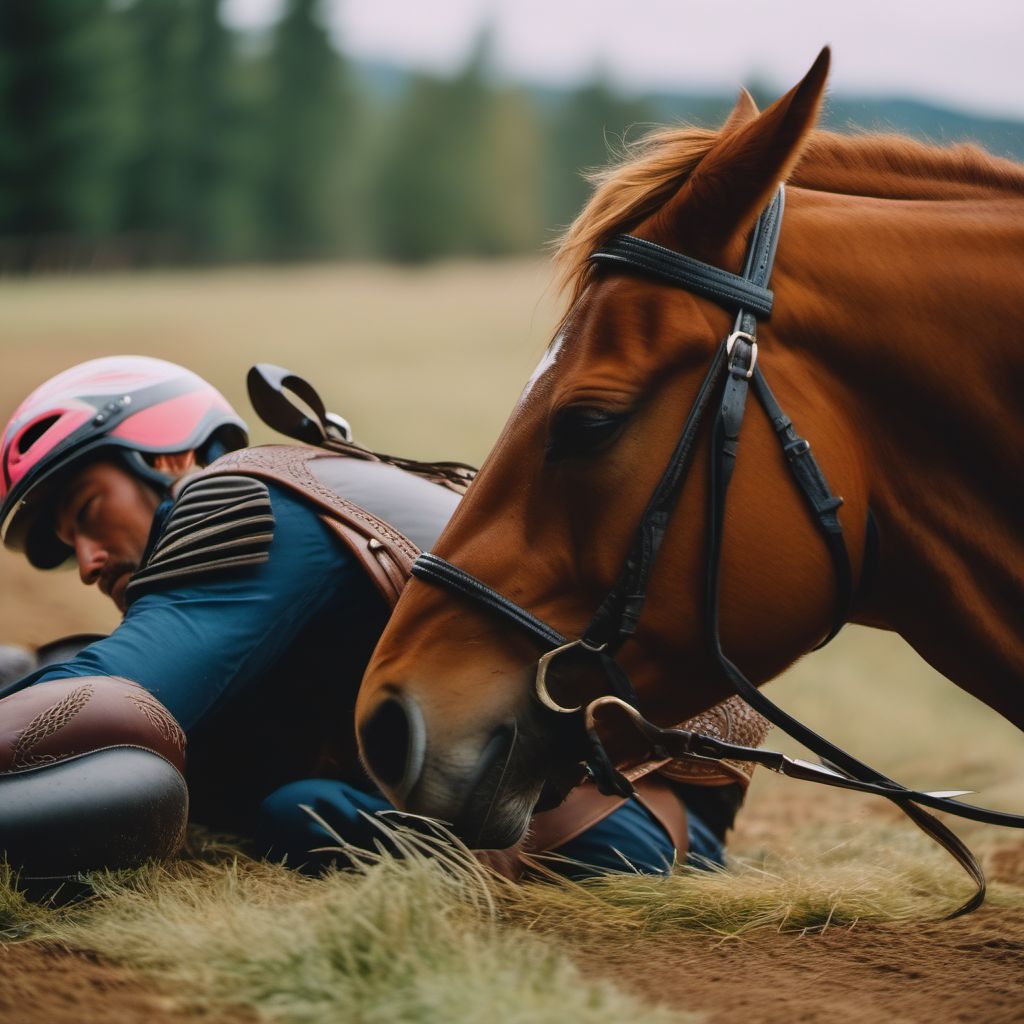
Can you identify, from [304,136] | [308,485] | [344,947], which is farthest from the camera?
[304,136]

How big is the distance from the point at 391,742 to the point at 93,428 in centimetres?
163

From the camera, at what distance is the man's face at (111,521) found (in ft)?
11.7

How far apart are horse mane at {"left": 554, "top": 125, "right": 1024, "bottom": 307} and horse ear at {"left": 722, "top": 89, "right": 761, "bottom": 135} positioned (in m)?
0.03

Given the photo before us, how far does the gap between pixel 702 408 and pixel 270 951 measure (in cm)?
130

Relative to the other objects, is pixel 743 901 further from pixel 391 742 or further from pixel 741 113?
pixel 741 113

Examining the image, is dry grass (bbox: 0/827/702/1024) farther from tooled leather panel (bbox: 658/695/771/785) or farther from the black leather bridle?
tooled leather panel (bbox: 658/695/771/785)

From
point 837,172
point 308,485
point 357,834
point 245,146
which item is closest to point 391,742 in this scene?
point 357,834

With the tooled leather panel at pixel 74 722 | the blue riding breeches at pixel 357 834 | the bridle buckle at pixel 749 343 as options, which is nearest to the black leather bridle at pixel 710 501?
the bridle buckle at pixel 749 343

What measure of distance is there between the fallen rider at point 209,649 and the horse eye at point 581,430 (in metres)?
0.75

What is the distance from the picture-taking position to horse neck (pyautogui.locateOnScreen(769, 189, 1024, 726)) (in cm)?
245

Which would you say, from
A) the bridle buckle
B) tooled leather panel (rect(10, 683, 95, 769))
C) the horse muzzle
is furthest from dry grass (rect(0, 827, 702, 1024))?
the bridle buckle

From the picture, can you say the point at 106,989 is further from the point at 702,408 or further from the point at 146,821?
the point at 702,408

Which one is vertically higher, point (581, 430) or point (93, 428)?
point (581, 430)

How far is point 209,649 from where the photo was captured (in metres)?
2.92
